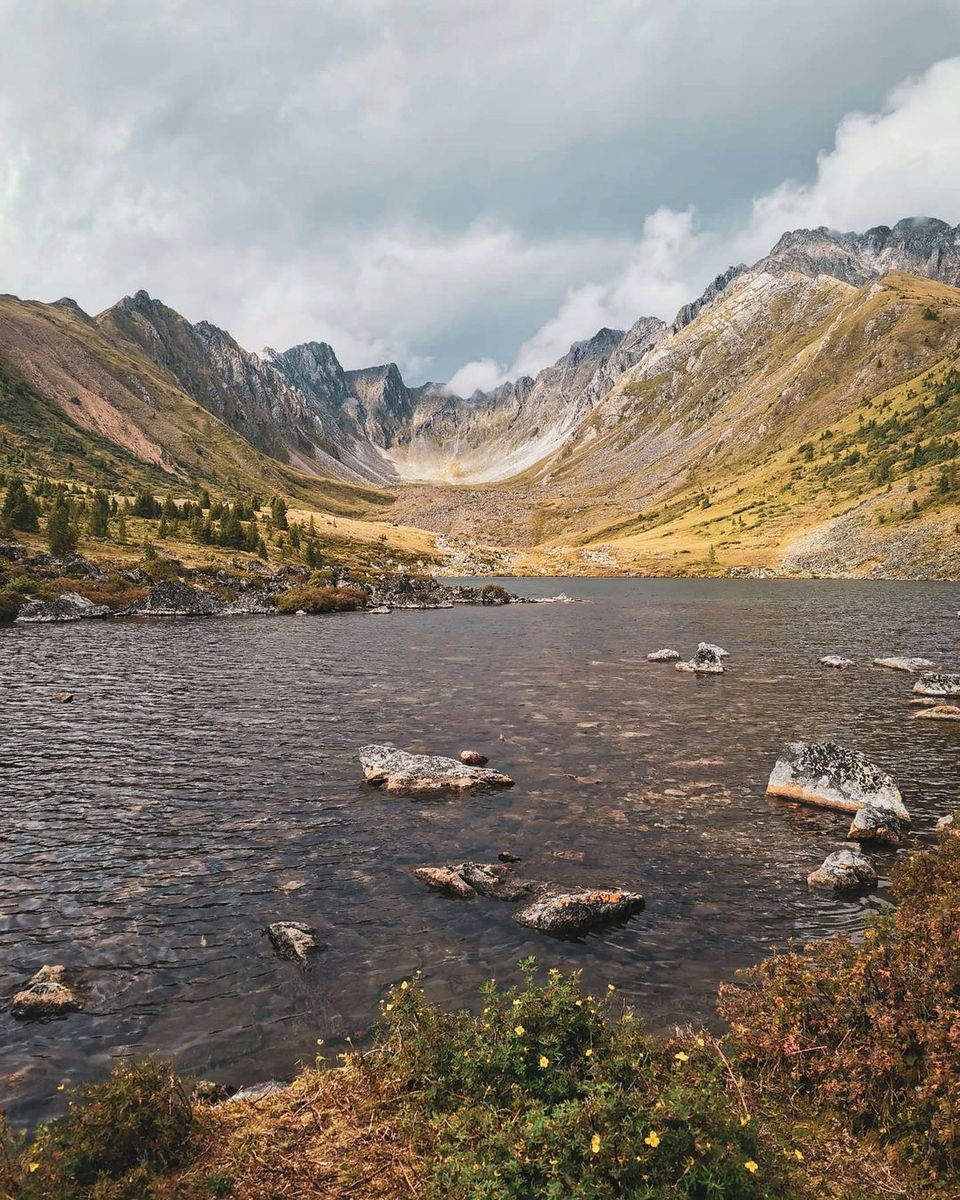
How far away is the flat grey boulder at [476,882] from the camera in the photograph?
56.2 ft

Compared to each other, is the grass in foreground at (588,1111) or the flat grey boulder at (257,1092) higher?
the grass in foreground at (588,1111)

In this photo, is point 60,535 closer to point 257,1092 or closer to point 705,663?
point 705,663

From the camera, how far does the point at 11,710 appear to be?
35.9m

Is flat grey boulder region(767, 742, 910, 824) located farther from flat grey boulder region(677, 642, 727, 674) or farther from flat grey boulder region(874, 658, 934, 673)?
flat grey boulder region(874, 658, 934, 673)

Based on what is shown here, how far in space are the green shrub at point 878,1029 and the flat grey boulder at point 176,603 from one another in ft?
300

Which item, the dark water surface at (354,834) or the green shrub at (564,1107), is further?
the dark water surface at (354,834)

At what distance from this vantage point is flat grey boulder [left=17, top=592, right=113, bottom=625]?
75.7 meters

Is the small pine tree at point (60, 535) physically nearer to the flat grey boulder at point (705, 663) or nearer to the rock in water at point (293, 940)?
the flat grey boulder at point (705, 663)

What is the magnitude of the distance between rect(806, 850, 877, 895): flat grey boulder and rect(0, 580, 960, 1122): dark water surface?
1.86 feet

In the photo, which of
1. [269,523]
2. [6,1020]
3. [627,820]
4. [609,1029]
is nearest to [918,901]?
[609,1029]

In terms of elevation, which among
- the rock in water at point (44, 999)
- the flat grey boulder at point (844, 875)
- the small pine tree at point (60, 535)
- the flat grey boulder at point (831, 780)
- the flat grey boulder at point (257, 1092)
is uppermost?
the small pine tree at point (60, 535)

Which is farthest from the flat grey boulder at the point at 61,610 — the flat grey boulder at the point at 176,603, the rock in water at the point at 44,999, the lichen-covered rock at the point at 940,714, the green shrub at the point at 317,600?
the lichen-covered rock at the point at 940,714

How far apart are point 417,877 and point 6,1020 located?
9.49 m

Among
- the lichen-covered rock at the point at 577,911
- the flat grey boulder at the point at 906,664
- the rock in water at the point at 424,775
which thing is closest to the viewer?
the lichen-covered rock at the point at 577,911
